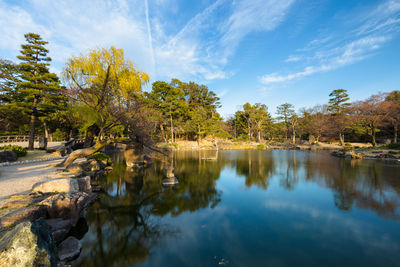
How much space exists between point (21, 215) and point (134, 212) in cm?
321

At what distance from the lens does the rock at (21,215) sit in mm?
3708

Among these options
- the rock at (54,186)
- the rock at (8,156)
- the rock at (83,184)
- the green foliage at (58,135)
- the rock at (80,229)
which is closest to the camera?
the rock at (80,229)

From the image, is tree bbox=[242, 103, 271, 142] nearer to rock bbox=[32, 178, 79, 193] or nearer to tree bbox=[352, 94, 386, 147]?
tree bbox=[352, 94, 386, 147]

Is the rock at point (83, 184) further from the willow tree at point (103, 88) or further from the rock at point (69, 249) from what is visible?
the rock at point (69, 249)

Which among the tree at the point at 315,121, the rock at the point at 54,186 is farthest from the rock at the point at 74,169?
the tree at the point at 315,121

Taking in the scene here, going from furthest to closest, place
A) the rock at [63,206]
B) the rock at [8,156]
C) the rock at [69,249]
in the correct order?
the rock at [8,156] < the rock at [63,206] < the rock at [69,249]

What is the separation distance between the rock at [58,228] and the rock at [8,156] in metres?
11.4

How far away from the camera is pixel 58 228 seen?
13.4 feet

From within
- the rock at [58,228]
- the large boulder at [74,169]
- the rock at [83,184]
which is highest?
the large boulder at [74,169]

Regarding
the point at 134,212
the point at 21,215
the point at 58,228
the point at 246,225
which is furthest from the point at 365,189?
the point at 21,215

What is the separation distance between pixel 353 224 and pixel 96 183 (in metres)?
11.9

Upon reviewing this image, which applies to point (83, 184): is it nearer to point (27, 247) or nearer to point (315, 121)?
point (27, 247)

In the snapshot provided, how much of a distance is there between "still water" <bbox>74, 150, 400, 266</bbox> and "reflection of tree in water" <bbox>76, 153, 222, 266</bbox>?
0.09 ft

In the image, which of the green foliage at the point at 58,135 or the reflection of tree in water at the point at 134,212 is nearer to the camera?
the reflection of tree in water at the point at 134,212
